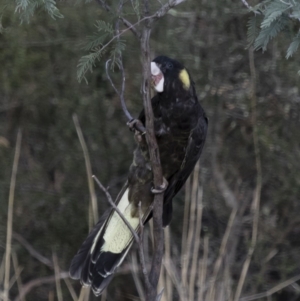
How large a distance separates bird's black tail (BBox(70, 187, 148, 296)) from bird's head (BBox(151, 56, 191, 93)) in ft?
2.09

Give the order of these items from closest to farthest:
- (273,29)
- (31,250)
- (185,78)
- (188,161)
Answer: (273,29) → (185,78) → (188,161) → (31,250)

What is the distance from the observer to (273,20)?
1696 millimetres

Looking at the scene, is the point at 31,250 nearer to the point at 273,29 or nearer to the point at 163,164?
the point at 163,164

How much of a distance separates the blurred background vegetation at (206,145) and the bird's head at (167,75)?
130 centimetres

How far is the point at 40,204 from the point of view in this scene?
160 inches

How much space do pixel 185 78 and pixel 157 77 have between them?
0.51 ft

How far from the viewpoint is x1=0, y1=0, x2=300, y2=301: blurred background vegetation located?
382 cm

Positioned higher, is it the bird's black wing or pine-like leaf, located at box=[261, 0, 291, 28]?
pine-like leaf, located at box=[261, 0, 291, 28]

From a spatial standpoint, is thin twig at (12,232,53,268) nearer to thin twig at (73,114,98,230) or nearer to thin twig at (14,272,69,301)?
thin twig at (14,272,69,301)

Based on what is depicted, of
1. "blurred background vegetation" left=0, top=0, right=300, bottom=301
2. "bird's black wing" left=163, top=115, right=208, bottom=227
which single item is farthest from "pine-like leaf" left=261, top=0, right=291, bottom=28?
"blurred background vegetation" left=0, top=0, right=300, bottom=301

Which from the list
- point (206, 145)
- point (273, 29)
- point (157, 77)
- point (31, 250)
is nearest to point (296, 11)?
point (273, 29)

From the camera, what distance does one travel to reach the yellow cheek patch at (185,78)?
8.02 feet

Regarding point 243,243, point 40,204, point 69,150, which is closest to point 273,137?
point 243,243

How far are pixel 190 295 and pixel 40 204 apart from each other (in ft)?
5.17
